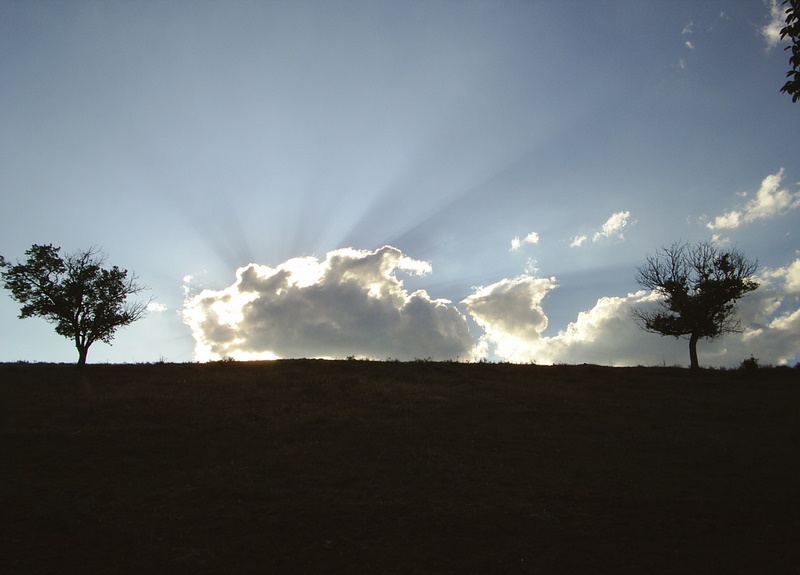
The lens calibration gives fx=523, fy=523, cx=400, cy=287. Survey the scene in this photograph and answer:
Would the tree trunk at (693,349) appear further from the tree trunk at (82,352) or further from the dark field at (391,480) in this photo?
the tree trunk at (82,352)

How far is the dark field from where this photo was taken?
32.5 feet

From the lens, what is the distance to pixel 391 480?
1384cm

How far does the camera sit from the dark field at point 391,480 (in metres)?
9.90

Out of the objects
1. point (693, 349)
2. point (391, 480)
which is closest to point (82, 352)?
point (391, 480)

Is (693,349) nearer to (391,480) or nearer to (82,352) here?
(391,480)

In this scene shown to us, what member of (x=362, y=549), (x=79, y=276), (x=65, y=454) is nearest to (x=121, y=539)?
(x=362, y=549)

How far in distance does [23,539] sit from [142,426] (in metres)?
8.51

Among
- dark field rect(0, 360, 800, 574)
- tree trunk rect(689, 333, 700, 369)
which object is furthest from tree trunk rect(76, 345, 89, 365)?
tree trunk rect(689, 333, 700, 369)

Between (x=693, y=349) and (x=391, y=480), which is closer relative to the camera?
(x=391, y=480)

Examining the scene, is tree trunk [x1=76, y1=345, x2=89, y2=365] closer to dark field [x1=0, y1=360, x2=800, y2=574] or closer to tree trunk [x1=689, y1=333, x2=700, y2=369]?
dark field [x1=0, y1=360, x2=800, y2=574]

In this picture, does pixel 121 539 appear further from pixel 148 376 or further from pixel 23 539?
pixel 148 376

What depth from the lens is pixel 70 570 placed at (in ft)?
30.3

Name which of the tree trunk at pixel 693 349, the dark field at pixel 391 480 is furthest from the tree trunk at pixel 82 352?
the tree trunk at pixel 693 349

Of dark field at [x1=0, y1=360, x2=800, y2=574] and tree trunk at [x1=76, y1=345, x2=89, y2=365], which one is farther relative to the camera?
tree trunk at [x1=76, y1=345, x2=89, y2=365]
